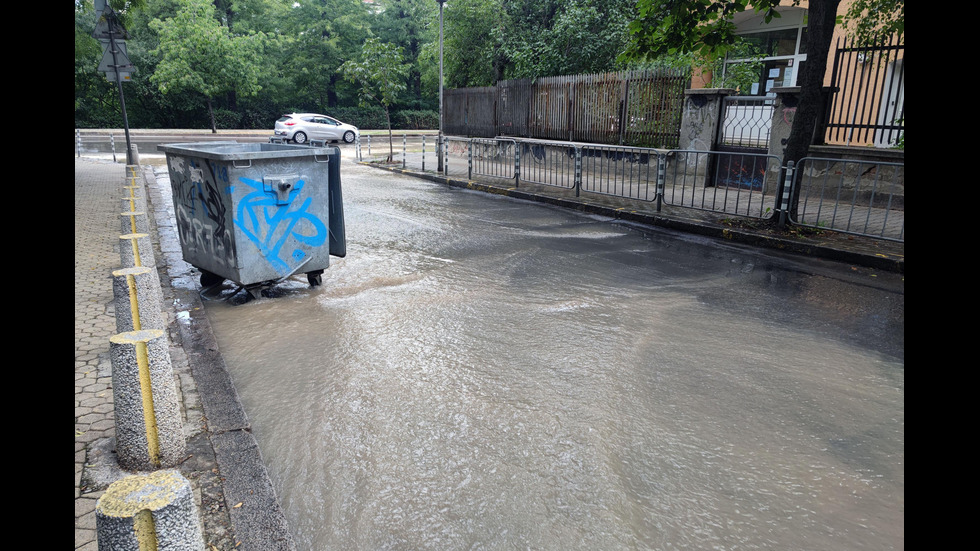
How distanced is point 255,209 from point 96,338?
171 cm

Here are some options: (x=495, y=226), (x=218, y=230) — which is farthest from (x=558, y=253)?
(x=218, y=230)

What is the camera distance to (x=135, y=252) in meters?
4.74

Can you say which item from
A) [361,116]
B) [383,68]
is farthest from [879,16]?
[361,116]

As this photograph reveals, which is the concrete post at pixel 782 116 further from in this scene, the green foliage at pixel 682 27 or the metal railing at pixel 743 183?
the green foliage at pixel 682 27

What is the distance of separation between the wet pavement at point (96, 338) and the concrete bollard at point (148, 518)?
2.94 ft

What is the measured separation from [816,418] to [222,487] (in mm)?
3542

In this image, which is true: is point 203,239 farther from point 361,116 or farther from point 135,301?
point 361,116

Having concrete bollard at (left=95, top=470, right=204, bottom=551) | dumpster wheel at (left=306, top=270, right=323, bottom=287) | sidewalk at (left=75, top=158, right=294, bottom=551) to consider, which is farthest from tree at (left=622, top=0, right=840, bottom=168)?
concrete bollard at (left=95, top=470, right=204, bottom=551)

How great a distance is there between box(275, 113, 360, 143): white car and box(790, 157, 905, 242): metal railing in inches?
981

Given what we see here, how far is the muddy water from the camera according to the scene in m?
2.96

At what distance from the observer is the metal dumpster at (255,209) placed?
5680 mm

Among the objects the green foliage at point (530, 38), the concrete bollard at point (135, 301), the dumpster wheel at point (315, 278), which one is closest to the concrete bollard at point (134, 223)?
the dumpster wheel at point (315, 278)

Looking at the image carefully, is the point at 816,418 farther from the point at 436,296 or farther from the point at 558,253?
the point at 558,253
